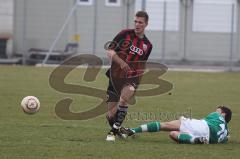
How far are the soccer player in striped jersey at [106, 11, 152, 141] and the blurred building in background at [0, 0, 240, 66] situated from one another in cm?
2494

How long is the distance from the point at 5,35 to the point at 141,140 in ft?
82.8

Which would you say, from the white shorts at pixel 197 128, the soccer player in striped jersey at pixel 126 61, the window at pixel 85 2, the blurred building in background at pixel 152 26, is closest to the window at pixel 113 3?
the blurred building in background at pixel 152 26

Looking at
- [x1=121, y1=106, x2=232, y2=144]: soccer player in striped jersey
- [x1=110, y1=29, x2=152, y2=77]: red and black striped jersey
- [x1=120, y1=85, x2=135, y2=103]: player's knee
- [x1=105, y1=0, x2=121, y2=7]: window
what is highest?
[x1=105, y1=0, x2=121, y2=7]: window

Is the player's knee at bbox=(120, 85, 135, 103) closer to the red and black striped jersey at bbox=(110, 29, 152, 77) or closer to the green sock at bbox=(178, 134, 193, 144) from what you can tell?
the red and black striped jersey at bbox=(110, 29, 152, 77)

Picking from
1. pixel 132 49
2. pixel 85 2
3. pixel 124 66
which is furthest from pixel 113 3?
pixel 124 66

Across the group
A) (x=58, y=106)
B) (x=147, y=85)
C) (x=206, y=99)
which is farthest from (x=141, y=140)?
(x=147, y=85)

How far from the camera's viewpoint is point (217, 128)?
1109 centimetres

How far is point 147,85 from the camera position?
2278 cm

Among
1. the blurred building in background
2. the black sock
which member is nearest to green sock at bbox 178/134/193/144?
the black sock

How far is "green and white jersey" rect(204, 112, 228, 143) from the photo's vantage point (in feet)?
36.4

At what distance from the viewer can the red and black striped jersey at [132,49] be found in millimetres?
11422

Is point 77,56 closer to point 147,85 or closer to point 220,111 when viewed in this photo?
point 147,85

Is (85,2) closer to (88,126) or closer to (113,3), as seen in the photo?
(113,3)

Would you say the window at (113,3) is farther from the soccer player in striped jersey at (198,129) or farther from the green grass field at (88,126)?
the soccer player in striped jersey at (198,129)
